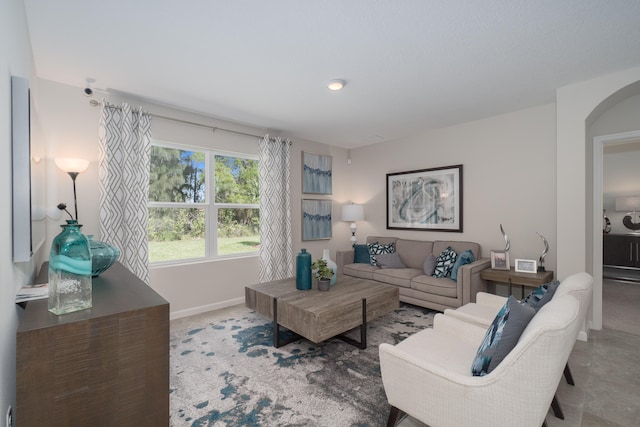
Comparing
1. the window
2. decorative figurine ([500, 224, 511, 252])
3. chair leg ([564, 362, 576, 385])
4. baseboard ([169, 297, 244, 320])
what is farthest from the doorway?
baseboard ([169, 297, 244, 320])

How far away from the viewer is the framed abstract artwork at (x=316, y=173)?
486 cm

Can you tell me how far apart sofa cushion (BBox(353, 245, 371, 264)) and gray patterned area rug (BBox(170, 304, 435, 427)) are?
153cm

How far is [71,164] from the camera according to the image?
2.56 metres

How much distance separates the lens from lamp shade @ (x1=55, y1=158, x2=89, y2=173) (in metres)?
2.52

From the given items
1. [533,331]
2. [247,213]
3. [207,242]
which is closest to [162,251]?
[207,242]

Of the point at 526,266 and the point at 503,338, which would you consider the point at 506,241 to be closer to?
the point at 526,266

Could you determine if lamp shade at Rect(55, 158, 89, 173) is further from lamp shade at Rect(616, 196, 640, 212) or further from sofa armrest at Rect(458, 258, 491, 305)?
lamp shade at Rect(616, 196, 640, 212)

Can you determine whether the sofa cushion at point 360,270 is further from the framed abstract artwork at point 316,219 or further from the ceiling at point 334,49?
the ceiling at point 334,49

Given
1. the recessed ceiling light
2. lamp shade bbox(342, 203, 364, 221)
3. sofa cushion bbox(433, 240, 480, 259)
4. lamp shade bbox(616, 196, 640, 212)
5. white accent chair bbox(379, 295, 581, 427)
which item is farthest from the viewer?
lamp shade bbox(616, 196, 640, 212)

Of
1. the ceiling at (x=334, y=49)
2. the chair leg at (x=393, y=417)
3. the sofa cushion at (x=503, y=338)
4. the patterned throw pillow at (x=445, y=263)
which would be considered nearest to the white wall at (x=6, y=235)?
the ceiling at (x=334, y=49)

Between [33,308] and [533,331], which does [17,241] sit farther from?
[533,331]

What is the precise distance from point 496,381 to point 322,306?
148 cm

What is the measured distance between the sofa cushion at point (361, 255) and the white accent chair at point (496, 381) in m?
3.03

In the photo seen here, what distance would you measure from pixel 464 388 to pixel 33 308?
1.80m
